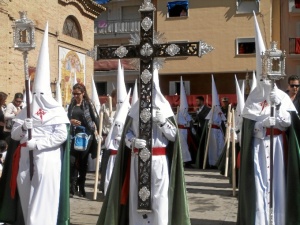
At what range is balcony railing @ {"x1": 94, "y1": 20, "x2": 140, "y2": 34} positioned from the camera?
41094 mm

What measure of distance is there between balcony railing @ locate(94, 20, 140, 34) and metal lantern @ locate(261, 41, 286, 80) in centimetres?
3457

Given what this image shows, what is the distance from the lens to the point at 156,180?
6605 millimetres

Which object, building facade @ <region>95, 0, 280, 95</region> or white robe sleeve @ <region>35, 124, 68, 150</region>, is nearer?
white robe sleeve @ <region>35, 124, 68, 150</region>

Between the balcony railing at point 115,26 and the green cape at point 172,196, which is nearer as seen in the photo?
the green cape at point 172,196

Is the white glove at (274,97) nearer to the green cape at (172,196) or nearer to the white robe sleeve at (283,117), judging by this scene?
the white robe sleeve at (283,117)

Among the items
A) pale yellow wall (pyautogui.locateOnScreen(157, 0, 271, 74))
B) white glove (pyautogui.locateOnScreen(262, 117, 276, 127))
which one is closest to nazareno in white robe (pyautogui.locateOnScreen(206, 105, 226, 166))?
white glove (pyautogui.locateOnScreen(262, 117, 276, 127))

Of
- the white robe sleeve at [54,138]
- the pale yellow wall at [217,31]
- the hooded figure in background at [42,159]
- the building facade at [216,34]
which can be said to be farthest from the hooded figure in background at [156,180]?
the pale yellow wall at [217,31]

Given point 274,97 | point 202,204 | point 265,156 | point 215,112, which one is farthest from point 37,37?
point 274,97

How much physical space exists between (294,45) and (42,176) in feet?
102

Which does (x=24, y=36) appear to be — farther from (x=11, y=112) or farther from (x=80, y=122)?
(x=11, y=112)

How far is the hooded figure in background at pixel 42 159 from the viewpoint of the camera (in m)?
6.66

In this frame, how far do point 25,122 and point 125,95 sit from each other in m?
4.24

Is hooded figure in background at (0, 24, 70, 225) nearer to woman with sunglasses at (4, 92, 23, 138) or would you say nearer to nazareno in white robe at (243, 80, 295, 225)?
nazareno in white robe at (243, 80, 295, 225)

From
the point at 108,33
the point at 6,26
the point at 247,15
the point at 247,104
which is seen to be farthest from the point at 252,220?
the point at 108,33
